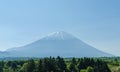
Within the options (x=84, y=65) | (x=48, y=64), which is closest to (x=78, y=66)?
(x=84, y=65)

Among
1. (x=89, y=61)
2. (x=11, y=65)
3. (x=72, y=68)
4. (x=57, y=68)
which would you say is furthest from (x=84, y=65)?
(x=11, y=65)

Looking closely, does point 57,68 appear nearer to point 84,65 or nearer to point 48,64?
point 48,64

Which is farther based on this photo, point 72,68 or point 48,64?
point 72,68

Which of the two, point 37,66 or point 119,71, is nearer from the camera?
point 37,66

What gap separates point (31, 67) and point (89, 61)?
1836 cm

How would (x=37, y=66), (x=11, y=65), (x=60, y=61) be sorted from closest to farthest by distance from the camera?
(x=37, y=66) → (x=60, y=61) → (x=11, y=65)

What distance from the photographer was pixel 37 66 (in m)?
60.3

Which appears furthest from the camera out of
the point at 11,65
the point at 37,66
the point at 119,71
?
the point at 11,65

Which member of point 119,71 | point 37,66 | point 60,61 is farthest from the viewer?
point 119,71

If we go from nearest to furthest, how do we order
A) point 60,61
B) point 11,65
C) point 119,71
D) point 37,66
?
point 37,66, point 60,61, point 119,71, point 11,65

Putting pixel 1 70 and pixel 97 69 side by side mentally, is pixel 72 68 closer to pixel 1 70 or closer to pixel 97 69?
pixel 97 69

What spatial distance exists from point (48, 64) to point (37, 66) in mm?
2145

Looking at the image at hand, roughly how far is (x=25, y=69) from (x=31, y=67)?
161 centimetres

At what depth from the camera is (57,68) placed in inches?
2441
